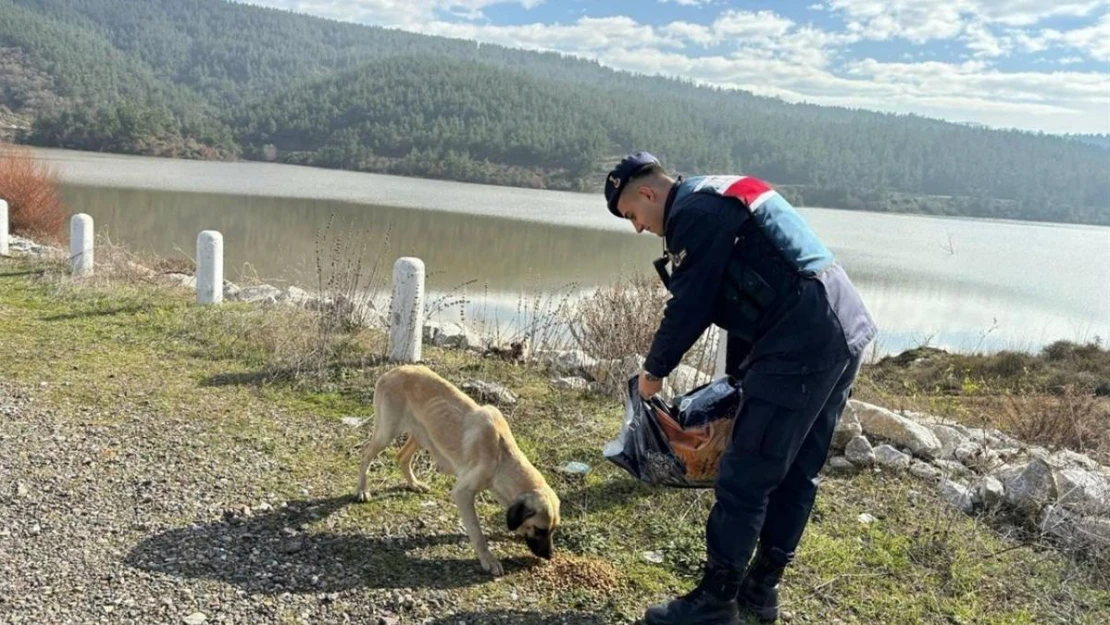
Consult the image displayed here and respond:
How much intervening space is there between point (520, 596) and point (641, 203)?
2.03 m

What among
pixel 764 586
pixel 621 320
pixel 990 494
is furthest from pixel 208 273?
pixel 990 494

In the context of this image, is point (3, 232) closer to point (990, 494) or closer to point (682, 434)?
point (682, 434)

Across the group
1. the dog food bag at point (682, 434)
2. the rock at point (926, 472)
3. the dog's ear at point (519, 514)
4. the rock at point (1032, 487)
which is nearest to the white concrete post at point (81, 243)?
the dog's ear at point (519, 514)

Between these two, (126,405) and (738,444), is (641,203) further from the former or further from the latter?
(126,405)

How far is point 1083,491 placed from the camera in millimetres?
5199

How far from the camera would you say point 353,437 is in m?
5.89

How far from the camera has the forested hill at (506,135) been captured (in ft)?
259

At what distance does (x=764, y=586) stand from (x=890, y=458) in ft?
8.92

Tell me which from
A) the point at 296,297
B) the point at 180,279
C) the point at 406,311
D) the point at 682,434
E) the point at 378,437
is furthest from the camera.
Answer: the point at 180,279

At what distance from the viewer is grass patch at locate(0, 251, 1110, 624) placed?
4.04m

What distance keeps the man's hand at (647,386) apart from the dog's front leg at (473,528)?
43.9 inches

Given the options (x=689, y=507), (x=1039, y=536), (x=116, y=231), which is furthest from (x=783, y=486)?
(x=116, y=231)

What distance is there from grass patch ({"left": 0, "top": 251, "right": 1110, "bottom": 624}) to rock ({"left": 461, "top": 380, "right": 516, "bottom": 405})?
0.45ft

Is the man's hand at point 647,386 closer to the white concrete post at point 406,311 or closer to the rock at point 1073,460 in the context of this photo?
the rock at point 1073,460
